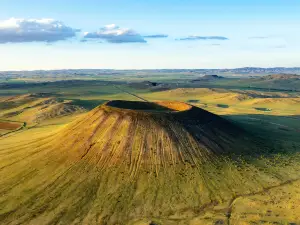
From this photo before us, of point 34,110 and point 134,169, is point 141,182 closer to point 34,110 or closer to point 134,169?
point 134,169

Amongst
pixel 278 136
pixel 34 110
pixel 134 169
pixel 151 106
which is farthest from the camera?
pixel 34 110

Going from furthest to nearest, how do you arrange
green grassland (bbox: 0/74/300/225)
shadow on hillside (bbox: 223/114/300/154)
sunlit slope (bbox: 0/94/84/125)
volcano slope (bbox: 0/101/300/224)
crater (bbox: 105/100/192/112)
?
sunlit slope (bbox: 0/94/84/125)
crater (bbox: 105/100/192/112)
shadow on hillside (bbox: 223/114/300/154)
volcano slope (bbox: 0/101/300/224)
green grassland (bbox: 0/74/300/225)

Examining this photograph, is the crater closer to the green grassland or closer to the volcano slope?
the volcano slope

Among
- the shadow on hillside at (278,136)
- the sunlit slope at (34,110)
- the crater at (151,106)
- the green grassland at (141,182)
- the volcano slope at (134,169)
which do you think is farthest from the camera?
the sunlit slope at (34,110)

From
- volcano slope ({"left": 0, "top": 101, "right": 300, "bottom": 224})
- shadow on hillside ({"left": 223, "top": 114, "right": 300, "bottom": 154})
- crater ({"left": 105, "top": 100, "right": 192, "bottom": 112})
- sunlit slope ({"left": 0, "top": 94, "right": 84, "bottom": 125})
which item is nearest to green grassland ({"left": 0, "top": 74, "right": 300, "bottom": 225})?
volcano slope ({"left": 0, "top": 101, "right": 300, "bottom": 224})

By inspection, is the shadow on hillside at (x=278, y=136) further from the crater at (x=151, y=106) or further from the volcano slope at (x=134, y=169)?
the crater at (x=151, y=106)

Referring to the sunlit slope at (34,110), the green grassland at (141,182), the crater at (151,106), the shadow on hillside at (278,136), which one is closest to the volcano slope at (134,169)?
the green grassland at (141,182)

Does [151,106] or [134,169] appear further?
[151,106]

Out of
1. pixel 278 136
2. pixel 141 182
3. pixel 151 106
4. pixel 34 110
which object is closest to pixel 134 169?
pixel 141 182

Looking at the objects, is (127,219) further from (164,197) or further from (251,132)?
(251,132)
